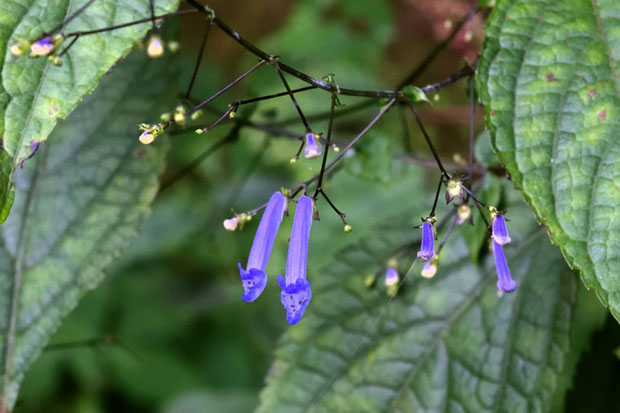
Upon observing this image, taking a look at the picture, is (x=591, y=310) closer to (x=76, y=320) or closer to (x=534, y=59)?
(x=534, y=59)

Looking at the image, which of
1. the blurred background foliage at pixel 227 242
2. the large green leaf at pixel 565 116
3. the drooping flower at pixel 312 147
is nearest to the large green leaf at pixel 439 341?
the large green leaf at pixel 565 116

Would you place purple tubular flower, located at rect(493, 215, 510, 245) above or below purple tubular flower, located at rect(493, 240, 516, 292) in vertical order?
above

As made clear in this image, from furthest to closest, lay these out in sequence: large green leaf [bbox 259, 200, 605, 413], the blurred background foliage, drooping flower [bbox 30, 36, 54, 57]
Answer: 1. the blurred background foliage
2. large green leaf [bbox 259, 200, 605, 413]
3. drooping flower [bbox 30, 36, 54, 57]

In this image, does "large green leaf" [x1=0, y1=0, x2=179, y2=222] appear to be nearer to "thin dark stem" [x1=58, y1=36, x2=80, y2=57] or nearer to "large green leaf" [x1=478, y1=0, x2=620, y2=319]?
"thin dark stem" [x1=58, y1=36, x2=80, y2=57]

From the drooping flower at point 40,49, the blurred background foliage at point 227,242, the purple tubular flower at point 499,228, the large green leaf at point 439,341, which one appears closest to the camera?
the drooping flower at point 40,49

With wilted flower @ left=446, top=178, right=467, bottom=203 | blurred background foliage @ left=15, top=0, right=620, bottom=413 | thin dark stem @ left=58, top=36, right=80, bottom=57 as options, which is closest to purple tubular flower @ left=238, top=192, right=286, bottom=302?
wilted flower @ left=446, top=178, right=467, bottom=203

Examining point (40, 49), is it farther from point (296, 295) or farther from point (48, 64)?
point (296, 295)

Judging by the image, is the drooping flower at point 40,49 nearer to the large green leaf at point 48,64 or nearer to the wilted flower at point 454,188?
the large green leaf at point 48,64
